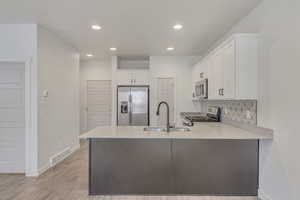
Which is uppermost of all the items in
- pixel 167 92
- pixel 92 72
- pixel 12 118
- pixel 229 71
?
pixel 92 72

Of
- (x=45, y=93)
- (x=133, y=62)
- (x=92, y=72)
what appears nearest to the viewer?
(x=45, y=93)

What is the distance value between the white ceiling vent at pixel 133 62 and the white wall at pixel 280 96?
3893 millimetres

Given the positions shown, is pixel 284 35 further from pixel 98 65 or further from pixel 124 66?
pixel 98 65

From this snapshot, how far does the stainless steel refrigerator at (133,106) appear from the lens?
5633 millimetres

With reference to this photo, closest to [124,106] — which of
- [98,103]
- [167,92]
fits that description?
[167,92]

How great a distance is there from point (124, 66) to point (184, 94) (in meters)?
2.01

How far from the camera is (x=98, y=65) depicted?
262 inches

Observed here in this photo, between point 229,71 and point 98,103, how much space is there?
4.81 m

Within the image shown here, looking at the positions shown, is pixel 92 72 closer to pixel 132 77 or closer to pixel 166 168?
pixel 132 77

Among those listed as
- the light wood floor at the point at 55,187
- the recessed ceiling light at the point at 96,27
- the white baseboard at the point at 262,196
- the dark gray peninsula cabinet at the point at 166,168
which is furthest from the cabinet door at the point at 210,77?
the recessed ceiling light at the point at 96,27

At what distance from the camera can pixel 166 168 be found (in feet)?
8.61

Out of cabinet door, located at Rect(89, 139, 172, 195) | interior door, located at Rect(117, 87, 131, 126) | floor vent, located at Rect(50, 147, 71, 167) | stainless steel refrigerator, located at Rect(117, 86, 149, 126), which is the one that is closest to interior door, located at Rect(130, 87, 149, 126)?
stainless steel refrigerator, located at Rect(117, 86, 149, 126)

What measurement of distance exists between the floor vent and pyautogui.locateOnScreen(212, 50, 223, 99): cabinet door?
129 inches

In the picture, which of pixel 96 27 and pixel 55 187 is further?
pixel 96 27
